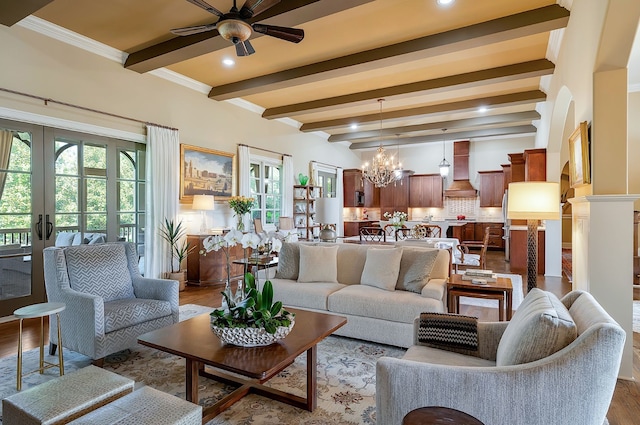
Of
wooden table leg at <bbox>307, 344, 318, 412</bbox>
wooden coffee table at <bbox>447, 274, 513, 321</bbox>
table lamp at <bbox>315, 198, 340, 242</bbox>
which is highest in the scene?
table lamp at <bbox>315, 198, 340, 242</bbox>

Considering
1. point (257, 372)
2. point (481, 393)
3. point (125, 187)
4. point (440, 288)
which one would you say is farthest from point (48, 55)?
point (481, 393)

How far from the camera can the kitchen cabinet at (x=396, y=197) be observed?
11844 millimetres

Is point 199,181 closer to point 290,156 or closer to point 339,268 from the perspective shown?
point 290,156

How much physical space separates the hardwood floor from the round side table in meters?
1.52

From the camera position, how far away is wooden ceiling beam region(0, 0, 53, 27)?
3.35 metres

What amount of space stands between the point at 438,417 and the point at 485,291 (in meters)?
2.14

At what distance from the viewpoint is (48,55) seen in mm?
4289

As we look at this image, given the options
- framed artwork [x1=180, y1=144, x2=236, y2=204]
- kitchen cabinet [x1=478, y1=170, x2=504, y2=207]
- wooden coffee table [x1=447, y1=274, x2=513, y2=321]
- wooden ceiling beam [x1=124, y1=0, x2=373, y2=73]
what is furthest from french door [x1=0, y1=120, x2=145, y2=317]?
kitchen cabinet [x1=478, y1=170, x2=504, y2=207]

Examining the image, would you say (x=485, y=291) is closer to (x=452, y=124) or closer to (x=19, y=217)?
(x=19, y=217)

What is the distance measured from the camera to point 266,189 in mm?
7977

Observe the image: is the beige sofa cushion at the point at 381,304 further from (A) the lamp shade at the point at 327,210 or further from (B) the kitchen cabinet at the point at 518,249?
(B) the kitchen cabinet at the point at 518,249

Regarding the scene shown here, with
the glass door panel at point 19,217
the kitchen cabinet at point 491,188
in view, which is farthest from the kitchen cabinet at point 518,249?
the glass door panel at point 19,217

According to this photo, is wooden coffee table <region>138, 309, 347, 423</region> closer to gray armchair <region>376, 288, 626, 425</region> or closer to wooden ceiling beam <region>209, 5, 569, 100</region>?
gray armchair <region>376, 288, 626, 425</region>

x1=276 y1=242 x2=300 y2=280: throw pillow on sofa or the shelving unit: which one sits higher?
the shelving unit
